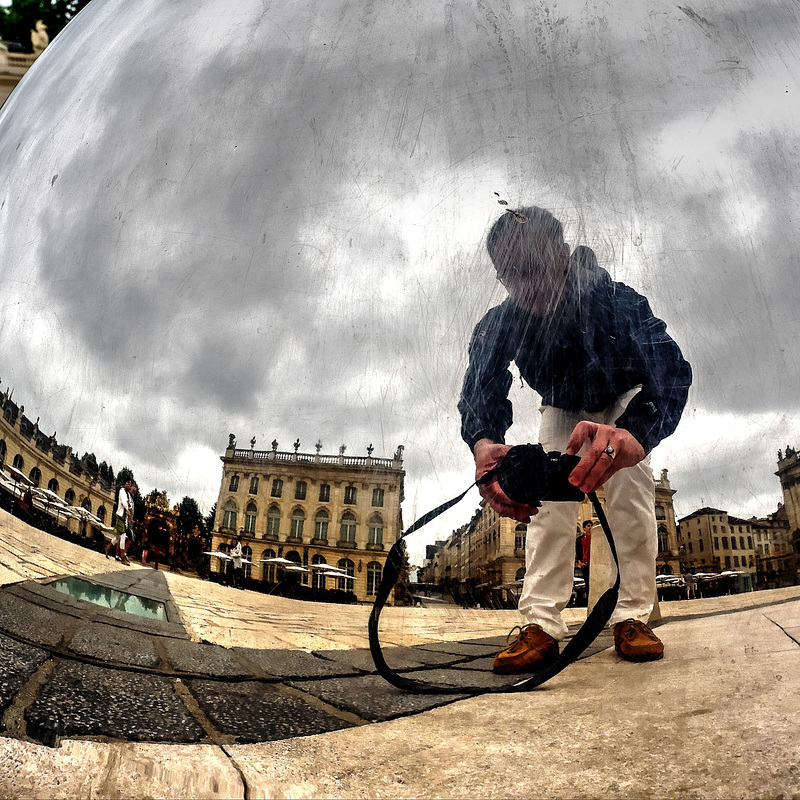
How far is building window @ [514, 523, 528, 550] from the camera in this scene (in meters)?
1.27

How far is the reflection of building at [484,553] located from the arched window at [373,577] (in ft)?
0.23

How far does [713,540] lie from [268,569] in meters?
0.72

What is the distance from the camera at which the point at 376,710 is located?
1269mm

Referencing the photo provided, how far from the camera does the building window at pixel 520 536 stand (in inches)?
50.2

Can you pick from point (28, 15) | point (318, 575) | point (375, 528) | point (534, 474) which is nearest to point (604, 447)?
point (534, 474)

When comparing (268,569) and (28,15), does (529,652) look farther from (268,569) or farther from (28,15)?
(28,15)

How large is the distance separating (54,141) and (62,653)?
1.06 metres

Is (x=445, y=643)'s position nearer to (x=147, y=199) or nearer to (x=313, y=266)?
(x=313, y=266)

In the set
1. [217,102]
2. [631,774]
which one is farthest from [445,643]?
[217,102]

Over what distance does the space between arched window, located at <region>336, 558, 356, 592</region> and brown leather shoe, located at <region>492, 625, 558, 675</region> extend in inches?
10.3

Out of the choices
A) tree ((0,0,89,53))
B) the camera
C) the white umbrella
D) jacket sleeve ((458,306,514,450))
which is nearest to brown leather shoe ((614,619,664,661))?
the camera

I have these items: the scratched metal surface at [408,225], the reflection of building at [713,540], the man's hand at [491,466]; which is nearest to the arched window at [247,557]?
the scratched metal surface at [408,225]

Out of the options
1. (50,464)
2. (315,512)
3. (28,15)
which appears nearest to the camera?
(315,512)

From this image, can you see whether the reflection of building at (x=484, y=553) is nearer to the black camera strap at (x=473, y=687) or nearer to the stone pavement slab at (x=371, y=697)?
the black camera strap at (x=473, y=687)
